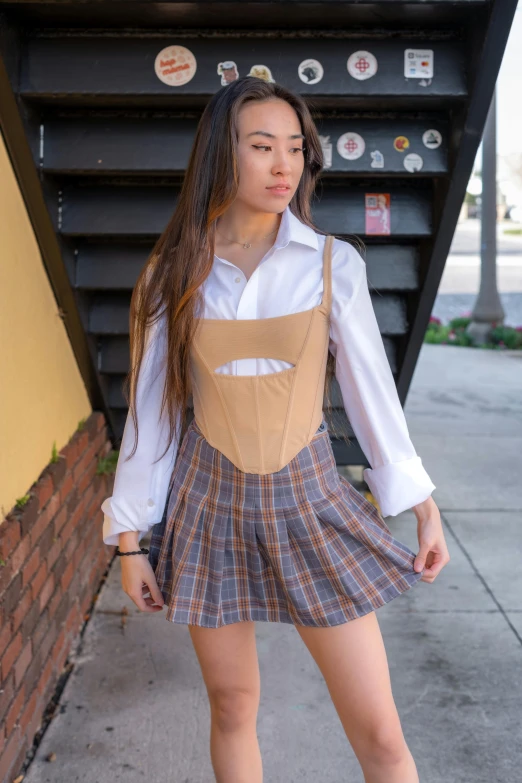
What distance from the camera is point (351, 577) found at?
1.88 metres

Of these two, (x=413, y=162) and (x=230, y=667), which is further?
(x=413, y=162)

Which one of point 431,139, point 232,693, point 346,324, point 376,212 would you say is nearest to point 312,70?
point 431,139

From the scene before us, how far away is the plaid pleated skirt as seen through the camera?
188 centimetres

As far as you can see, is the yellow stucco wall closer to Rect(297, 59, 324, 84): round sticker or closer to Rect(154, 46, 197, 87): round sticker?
Rect(154, 46, 197, 87): round sticker

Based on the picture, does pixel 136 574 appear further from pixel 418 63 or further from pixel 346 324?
pixel 418 63

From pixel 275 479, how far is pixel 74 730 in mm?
1463

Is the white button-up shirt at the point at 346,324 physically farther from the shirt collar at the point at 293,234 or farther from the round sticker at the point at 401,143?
the round sticker at the point at 401,143

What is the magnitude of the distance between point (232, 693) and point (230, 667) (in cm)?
7

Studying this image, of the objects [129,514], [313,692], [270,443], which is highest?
[270,443]

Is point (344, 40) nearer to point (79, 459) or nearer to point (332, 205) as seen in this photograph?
point (332, 205)

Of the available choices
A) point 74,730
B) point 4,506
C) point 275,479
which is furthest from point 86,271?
point 275,479

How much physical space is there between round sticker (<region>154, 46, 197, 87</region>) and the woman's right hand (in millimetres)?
1774

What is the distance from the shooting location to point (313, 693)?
3076mm

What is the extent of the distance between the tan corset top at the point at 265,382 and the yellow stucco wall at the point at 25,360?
948mm
